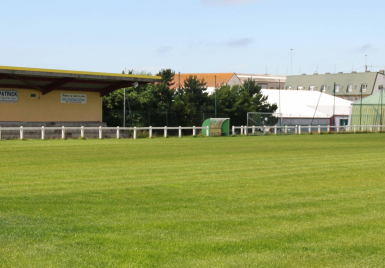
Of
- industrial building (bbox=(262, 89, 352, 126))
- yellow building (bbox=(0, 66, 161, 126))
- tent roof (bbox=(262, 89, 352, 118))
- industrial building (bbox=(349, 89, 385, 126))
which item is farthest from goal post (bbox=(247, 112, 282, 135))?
tent roof (bbox=(262, 89, 352, 118))

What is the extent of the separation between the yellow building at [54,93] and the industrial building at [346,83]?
239 feet

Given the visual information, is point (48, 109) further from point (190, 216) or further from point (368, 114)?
point (368, 114)

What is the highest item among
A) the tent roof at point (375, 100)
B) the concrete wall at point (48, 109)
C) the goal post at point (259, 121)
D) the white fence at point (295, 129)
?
the tent roof at point (375, 100)

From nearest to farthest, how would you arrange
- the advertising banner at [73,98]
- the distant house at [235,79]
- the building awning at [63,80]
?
the building awning at [63,80] < the advertising banner at [73,98] < the distant house at [235,79]

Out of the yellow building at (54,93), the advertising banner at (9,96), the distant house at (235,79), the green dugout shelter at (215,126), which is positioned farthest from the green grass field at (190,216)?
the distant house at (235,79)

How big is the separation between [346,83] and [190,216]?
108264 millimetres

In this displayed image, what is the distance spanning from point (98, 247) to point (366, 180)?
8804 millimetres

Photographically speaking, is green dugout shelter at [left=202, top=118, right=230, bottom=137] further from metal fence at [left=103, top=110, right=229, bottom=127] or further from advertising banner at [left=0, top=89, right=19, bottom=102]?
advertising banner at [left=0, top=89, right=19, bottom=102]

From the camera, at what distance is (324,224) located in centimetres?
818

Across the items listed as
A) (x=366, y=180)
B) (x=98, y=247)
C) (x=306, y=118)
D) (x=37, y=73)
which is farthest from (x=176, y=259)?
(x=306, y=118)

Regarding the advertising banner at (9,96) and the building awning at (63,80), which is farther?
the advertising banner at (9,96)

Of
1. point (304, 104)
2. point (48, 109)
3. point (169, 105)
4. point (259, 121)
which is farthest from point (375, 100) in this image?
point (48, 109)

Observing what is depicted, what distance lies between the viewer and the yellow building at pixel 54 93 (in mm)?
36500

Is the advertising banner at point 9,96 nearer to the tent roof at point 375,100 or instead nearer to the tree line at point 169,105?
the tree line at point 169,105
